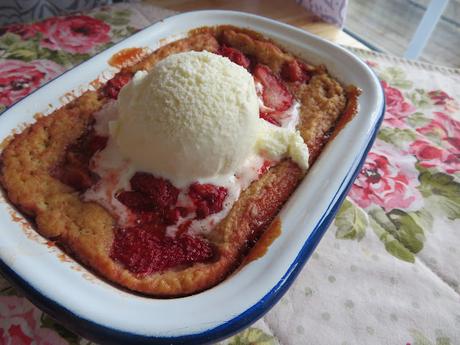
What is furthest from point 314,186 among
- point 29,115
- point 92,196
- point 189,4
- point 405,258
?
point 189,4

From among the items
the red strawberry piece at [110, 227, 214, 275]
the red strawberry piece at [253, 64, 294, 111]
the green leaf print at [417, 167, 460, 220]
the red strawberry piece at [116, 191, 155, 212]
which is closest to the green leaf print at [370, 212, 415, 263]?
the green leaf print at [417, 167, 460, 220]

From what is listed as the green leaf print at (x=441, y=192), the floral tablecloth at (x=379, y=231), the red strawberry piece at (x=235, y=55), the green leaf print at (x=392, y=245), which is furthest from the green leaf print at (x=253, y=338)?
the red strawberry piece at (x=235, y=55)

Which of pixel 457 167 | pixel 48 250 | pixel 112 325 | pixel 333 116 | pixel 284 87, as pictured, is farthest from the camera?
pixel 457 167

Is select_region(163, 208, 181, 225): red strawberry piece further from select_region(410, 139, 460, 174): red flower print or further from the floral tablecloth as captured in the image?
select_region(410, 139, 460, 174): red flower print

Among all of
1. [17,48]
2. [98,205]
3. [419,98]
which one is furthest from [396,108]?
[17,48]

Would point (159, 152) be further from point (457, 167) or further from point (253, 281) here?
point (457, 167)

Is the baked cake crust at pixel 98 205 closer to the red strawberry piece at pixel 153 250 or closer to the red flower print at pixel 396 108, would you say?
the red strawberry piece at pixel 153 250
